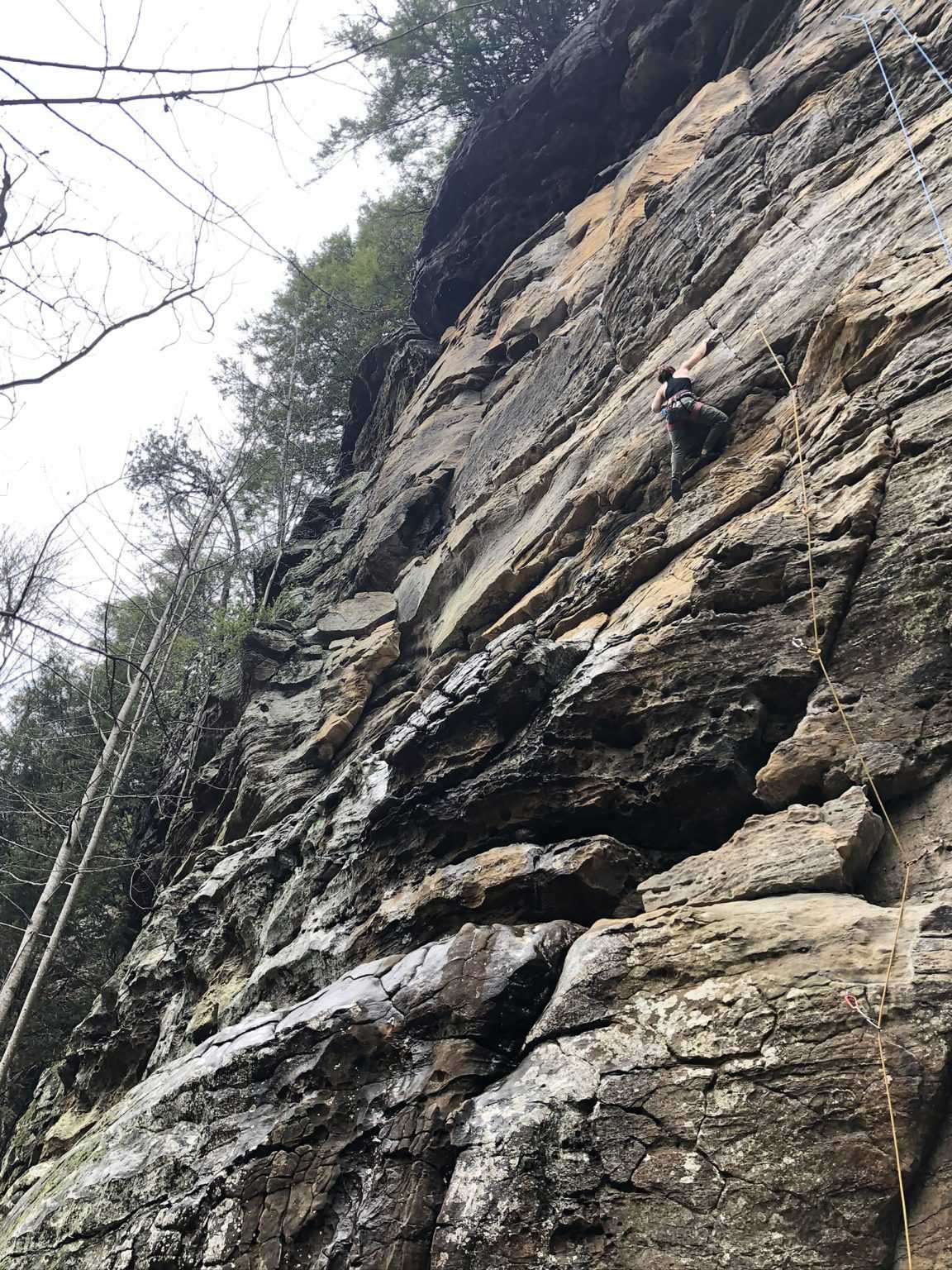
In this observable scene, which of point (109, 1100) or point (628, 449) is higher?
point (628, 449)

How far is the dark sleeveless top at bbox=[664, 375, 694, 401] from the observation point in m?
7.91

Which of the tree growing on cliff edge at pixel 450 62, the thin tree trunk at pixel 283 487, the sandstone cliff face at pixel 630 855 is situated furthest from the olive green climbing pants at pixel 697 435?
the tree growing on cliff edge at pixel 450 62

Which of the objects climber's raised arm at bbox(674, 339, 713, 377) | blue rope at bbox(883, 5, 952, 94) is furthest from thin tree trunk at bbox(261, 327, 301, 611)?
blue rope at bbox(883, 5, 952, 94)

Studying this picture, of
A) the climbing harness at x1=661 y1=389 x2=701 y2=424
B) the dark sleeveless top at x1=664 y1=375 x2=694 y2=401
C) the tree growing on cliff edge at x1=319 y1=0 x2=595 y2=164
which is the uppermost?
the tree growing on cliff edge at x1=319 y1=0 x2=595 y2=164

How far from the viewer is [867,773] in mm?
4629

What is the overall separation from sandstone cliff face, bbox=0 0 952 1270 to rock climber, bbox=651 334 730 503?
0.67 feet

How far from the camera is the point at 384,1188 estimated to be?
14.4 ft

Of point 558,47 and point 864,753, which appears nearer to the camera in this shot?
point 864,753

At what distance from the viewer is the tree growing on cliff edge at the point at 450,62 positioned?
64.9 feet

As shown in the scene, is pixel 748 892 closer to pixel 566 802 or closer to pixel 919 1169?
pixel 919 1169

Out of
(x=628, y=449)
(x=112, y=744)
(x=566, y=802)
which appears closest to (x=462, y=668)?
(x=566, y=802)

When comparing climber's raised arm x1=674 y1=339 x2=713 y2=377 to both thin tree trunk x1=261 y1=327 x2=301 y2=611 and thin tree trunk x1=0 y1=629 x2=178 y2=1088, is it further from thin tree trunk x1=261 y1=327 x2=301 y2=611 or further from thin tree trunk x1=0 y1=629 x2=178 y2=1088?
thin tree trunk x1=261 y1=327 x2=301 y2=611

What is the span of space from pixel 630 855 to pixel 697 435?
4182mm

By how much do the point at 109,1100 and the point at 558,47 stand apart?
20552 millimetres
